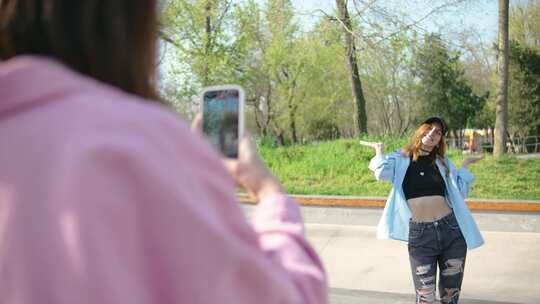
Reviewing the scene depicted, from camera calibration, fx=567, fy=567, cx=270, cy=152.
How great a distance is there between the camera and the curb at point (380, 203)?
7887 millimetres

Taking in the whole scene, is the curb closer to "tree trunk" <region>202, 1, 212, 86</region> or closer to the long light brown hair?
the long light brown hair

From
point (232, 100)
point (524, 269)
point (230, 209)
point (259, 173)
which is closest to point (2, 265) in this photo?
point (230, 209)

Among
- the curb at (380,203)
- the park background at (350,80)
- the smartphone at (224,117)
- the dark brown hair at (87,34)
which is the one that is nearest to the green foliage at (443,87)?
the park background at (350,80)

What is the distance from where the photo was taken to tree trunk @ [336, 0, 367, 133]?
11914 mm

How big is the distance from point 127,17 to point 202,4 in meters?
12.4

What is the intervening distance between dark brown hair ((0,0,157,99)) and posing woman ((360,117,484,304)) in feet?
12.8

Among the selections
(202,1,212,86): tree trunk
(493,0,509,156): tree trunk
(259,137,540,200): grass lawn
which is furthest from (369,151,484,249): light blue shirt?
(202,1,212,86): tree trunk

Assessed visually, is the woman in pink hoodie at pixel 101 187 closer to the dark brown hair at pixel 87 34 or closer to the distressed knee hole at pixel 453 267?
the dark brown hair at pixel 87 34

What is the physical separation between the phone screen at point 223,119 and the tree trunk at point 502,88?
10.3 m

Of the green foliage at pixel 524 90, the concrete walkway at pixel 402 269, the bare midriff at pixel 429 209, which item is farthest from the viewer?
the green foliage at pixel 524 90

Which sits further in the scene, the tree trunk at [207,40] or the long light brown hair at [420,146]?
the tree trunk at [207,40]

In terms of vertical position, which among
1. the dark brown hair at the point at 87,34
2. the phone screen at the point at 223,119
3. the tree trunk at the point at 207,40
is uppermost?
the tree trunk at the point at 207,40

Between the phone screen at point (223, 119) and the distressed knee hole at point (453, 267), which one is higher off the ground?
the phone screen at point (223, 119)

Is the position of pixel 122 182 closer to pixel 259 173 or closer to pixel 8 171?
pixel 8 171
